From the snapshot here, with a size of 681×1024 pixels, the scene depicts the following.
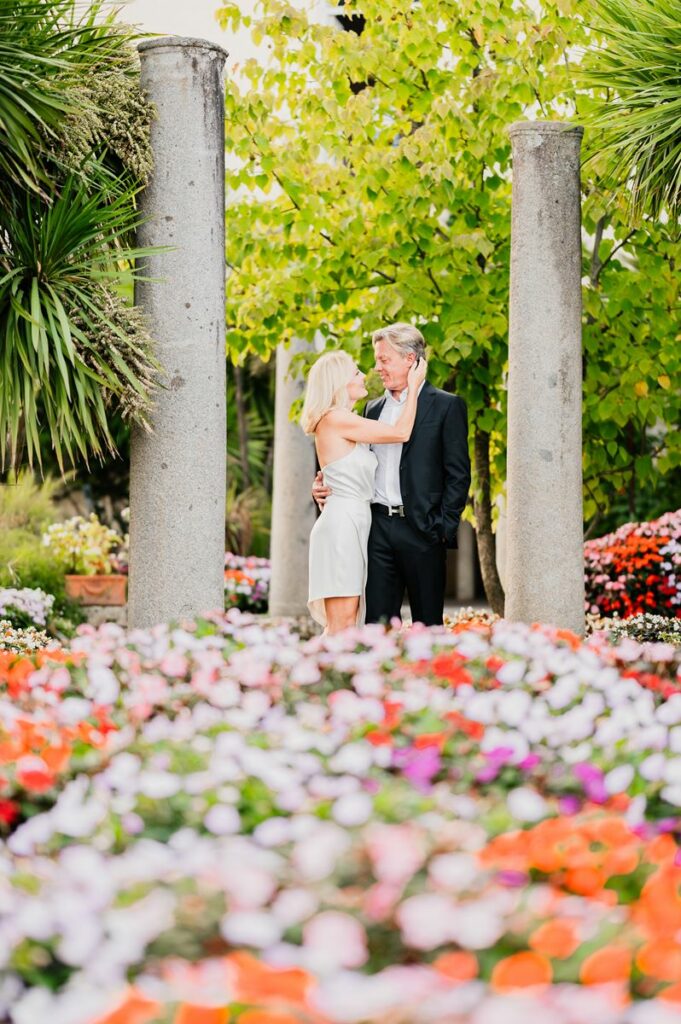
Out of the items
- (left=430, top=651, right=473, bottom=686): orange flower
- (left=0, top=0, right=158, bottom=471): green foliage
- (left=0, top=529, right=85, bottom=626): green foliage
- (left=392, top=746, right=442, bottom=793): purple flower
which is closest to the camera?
(left=392, top=746, right=442, bottom=793): purple flower

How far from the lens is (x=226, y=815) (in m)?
1.86

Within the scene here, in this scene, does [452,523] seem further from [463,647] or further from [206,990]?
[206,990]

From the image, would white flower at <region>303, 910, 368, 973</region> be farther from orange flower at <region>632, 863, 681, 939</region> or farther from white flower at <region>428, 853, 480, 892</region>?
orange flower at <region>632, 863, 681, 939</region>

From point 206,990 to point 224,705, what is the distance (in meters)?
1.30

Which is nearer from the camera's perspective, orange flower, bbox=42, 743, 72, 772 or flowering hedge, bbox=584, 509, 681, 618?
orange flower, bbox=42, 743, 72, 772

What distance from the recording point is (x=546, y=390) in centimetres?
575

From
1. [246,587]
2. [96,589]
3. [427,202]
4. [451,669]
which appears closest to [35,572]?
[96,589]

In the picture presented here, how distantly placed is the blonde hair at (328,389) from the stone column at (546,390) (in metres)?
0.96

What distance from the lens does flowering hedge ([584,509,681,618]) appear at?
27.1 feet

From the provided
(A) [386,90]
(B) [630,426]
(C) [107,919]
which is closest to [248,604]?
(B) [630,426]

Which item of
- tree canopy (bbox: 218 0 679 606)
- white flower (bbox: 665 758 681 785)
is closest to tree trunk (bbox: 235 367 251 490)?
tree canopy (bbox: 218 0 679 606)

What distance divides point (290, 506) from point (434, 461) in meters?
5.33

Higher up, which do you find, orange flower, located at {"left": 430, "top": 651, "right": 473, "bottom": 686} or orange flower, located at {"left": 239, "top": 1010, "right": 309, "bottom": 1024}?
orange flower, located at {"left": 430, "top": 651, "right": 473, "bottom": 686}

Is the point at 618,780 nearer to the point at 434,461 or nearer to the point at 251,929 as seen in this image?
the point at 251,929
